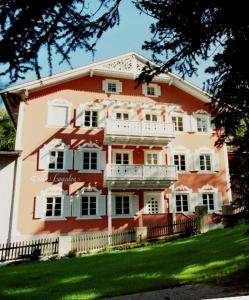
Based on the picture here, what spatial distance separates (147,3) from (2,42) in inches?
125

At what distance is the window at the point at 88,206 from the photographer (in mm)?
20828

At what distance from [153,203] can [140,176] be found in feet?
9.40

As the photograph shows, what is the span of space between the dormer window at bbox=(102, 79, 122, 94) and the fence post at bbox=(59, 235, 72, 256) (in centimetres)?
1186

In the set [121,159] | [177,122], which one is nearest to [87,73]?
[121,159]

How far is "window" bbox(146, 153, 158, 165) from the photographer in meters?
23.1

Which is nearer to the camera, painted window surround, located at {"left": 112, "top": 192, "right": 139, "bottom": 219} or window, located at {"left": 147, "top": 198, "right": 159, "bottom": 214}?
painted window surround, located at {"left": 112, "top": 192, "right": 139, "bottom": 219}

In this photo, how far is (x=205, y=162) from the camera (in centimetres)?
2425

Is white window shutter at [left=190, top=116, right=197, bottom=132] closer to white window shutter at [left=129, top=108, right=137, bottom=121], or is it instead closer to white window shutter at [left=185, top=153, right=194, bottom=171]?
white window shutter at [left=185, top=153, right=194, bottom=171]

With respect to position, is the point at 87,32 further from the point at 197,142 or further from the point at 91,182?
the point at 197,142

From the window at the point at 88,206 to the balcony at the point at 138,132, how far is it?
13.5 feet

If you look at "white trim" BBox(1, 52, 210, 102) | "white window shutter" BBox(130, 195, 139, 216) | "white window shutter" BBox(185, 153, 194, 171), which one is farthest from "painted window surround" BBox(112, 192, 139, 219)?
"white trim" BBox(1, 52, 210, 102)

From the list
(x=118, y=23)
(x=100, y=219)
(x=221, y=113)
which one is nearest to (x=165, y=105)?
(x=100, y=219)

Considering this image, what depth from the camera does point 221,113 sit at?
7.03m

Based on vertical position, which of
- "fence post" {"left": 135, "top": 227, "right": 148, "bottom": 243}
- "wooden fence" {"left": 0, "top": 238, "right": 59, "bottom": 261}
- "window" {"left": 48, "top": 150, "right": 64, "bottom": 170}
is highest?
"window" {"left": 48, "top": 150, "right": 64, "bottom": 170}
